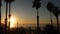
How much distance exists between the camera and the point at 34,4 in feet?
159

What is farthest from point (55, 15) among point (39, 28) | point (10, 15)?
point (10, 15)

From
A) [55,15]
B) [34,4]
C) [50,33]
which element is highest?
[34,4]

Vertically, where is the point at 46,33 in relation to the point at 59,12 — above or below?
below

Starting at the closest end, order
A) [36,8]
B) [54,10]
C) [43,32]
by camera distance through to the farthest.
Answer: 1. [43,32]
2. [36,8]
3. [54,10]

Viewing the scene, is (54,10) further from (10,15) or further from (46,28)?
(10,15)

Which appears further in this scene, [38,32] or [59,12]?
[59,12]

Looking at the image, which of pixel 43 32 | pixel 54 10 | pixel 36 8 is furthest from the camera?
pixel 54 10

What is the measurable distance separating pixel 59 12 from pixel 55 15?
1.83m

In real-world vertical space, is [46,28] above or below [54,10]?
below

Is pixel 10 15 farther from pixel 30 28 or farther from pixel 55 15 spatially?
pixel 55 15

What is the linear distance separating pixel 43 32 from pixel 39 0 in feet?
33.5

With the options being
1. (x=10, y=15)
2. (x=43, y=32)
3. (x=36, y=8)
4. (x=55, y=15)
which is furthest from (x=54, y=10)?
(x=10, y=15)

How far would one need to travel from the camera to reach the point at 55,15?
54.9m

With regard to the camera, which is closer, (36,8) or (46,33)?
(46,33)
